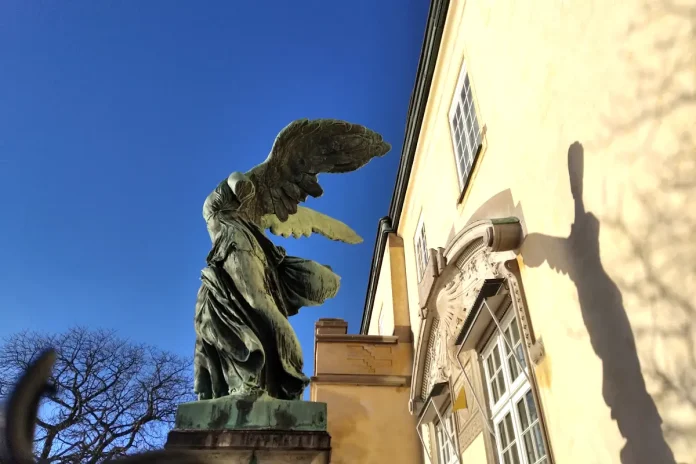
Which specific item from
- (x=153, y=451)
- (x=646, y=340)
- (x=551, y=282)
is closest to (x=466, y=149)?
(x=551, y=282)

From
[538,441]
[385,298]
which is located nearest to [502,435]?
[538,441]

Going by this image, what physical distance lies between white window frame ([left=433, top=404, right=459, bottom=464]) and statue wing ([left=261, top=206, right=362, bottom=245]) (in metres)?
5.22

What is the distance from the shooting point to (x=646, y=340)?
351cm

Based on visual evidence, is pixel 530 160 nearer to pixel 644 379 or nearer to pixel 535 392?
pixel 535 392

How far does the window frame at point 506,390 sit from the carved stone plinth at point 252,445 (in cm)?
371

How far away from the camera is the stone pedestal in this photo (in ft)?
7.21

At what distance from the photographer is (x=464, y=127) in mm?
8445

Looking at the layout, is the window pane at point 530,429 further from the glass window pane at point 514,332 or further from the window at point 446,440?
the window at point 446,440

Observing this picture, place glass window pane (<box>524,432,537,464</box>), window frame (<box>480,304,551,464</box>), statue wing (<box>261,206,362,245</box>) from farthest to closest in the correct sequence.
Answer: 1. window frame (<box>480,304,551,464</box>)
2. glass window pane (<box>524,432,537,464</box>)
3. statue wing (<box>261,206,362,245</box>)

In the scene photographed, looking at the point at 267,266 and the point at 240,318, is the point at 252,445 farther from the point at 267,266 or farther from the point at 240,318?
the point at 267,266

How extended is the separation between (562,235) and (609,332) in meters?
1.10

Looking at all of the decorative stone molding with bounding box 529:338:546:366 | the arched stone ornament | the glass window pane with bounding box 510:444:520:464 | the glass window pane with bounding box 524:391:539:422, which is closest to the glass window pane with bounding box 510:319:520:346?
the arched stone ornament

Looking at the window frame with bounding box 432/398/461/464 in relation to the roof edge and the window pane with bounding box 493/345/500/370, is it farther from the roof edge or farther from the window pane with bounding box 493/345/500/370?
the roof edge

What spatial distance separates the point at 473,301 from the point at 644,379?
302 cm
